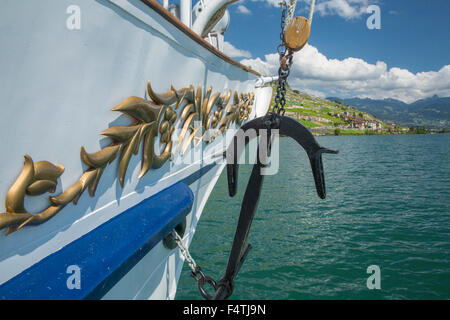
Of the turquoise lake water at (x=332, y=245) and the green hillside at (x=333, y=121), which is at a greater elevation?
the green hillside at (x=333, y=121)

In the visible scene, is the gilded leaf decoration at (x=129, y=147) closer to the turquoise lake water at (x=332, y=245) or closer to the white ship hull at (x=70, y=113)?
the white ship hull at (x=70, y=113)

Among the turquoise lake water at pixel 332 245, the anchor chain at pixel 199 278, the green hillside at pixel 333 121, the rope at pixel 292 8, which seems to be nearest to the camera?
the anchor chain at pixel 199 278

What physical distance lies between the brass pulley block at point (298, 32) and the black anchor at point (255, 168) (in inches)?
15.0

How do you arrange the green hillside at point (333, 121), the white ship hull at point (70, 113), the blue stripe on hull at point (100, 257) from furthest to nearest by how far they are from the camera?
1. the green hillside at point (333, 121)
2. the blue stripe on hull at point (100, 257)
3. the white ship hull at point (70, 113)

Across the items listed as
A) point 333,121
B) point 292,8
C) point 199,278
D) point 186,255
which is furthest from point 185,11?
point 333,121

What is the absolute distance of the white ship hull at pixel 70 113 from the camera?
992mm

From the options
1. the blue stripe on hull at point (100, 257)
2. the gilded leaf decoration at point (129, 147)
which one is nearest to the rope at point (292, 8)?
the gilded leaf decoration at point (129, 147)

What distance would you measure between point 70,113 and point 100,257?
26.5 inches

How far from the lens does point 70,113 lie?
1.25 metres

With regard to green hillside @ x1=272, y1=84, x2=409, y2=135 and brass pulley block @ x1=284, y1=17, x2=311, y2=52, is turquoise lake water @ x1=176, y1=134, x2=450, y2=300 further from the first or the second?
green hillside @ x1=272, y1=84, x2=409, y2=135

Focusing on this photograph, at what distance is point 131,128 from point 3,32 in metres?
0.75

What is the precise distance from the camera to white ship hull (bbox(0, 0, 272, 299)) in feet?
3.26

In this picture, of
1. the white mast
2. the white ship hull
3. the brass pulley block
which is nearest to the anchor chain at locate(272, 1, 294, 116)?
the brass pulley block
